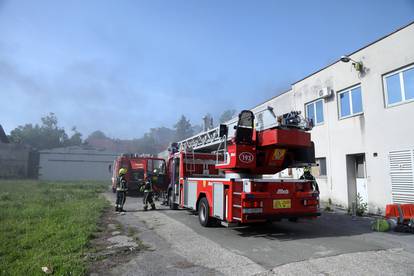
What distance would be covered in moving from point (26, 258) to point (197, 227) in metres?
4.55

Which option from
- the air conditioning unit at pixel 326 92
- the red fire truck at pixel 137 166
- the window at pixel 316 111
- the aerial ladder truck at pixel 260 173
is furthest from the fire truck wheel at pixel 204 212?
the red fire truck at pixel 137 166

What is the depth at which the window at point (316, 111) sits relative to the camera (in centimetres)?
1548

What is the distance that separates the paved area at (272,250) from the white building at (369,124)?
270cm

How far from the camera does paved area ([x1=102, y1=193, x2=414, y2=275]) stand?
5.24 meters

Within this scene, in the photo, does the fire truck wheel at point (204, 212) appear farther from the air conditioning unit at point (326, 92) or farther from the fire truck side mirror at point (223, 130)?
the air conditioning unit at point (326, 92)

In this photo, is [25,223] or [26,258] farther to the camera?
[25,223]

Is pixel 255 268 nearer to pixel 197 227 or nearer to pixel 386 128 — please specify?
pixel 197 227

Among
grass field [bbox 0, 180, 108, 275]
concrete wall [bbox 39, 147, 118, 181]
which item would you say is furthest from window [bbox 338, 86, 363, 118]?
concrete wall [bbox 39, 147, 118, 181]

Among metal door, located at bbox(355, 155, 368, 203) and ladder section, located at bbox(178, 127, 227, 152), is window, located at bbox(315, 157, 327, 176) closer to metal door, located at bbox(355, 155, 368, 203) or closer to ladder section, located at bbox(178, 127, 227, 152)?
metal door, located at bbox(355, 155, 368, 203)

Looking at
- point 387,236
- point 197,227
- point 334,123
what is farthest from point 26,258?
point 334,123

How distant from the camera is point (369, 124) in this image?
12234mm

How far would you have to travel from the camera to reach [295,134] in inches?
320

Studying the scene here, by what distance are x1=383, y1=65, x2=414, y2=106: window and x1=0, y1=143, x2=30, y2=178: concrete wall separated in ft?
170

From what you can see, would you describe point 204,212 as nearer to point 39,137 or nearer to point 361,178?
point 361,178
